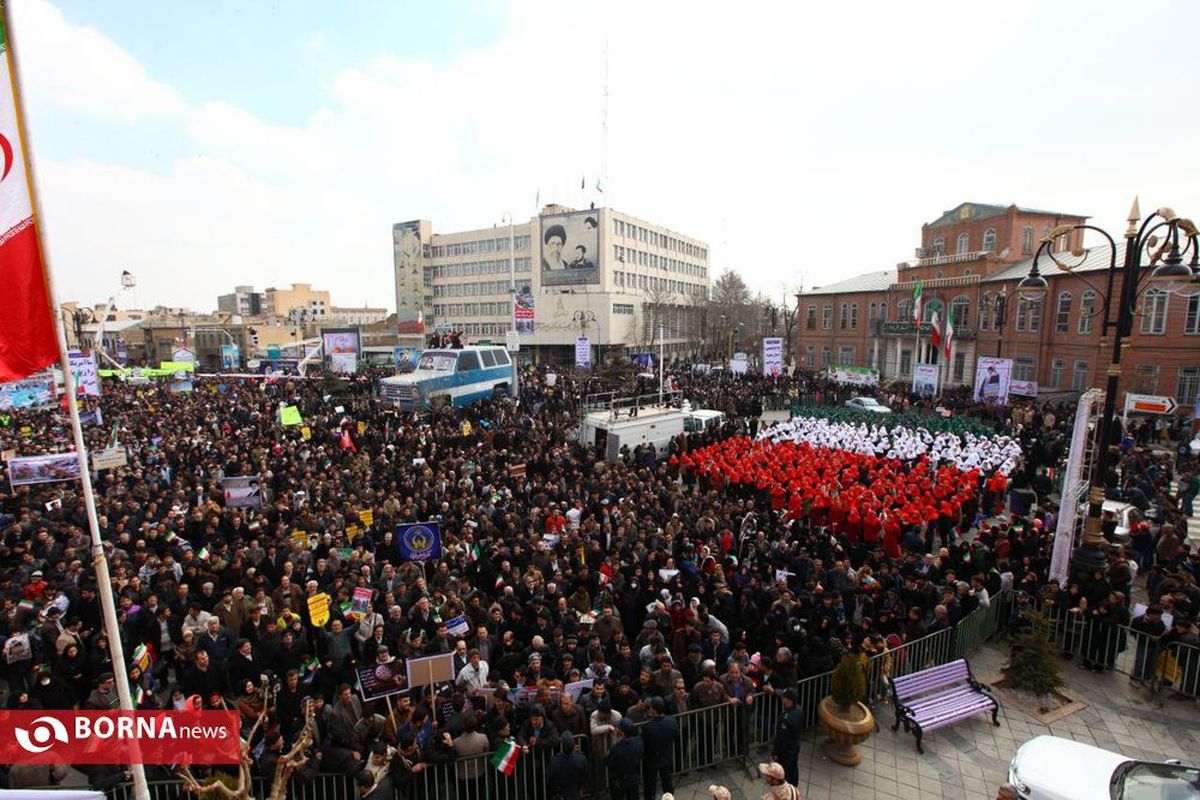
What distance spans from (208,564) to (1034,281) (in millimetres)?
13872

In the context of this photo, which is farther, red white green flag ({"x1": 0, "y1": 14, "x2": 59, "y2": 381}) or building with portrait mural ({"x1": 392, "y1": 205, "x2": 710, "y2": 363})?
building with portrait mural ({"x1": 392, "y1": 205, "x2": 710, "y2": 363})

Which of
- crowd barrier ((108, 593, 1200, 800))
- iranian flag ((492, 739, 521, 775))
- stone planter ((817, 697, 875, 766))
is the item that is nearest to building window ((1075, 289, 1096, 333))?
crowd barrier ((108, 593, 1200, 800))

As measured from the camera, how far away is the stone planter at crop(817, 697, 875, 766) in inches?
258

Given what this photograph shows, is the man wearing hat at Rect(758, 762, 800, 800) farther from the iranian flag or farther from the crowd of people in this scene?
the iranian flag

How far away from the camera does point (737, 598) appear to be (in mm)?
9312

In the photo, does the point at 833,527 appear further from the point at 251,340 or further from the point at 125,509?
the point at 251,340

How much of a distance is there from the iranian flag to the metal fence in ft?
0.33

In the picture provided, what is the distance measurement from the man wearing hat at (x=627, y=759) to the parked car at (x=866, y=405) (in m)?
24.2

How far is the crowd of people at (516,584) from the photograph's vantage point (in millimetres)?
6324

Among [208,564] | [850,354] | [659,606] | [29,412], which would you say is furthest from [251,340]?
[659,606]

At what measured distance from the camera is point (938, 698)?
7.39m

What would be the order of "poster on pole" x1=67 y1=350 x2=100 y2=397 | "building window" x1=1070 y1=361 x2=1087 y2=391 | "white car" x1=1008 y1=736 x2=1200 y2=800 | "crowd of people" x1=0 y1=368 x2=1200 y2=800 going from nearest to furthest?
1. "white car" x1=1008 y1=736 x2=1200 y2=800
2. "crowd of people" x1=0 y1=368 x2=1200 y2=800
3. "poster on pole" x1=67 y1=350 x2=100 y2=397
4. "building window" x1=1070 y1=361 x2=1087 y2=391

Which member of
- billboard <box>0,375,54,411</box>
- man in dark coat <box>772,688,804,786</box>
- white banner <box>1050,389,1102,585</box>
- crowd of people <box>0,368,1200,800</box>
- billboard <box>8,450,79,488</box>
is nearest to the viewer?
man in dark coat <box>772,688,804,786</box>

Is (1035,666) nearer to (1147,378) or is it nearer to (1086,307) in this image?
(1147,378)
